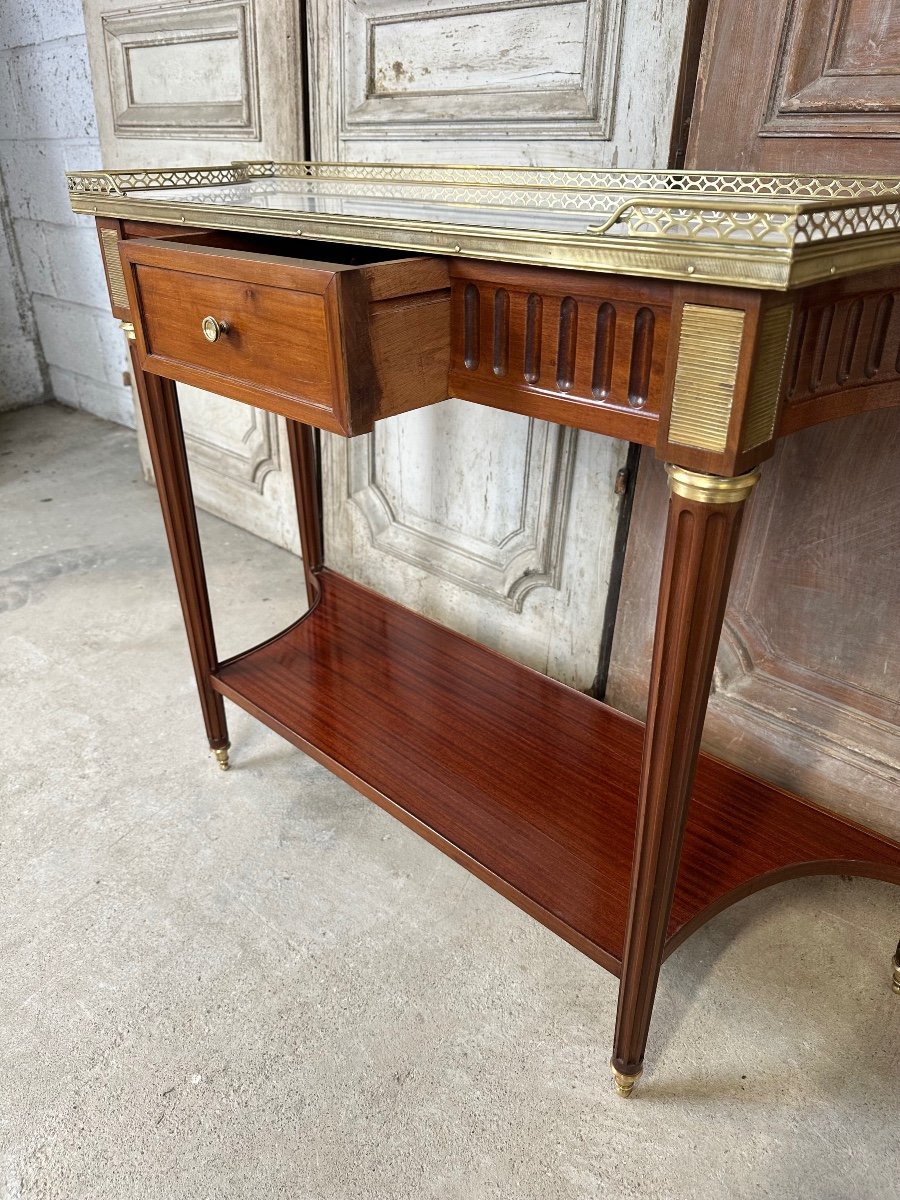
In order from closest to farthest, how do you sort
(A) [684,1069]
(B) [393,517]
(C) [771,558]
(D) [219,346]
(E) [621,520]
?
(D) [219,346]
(A) [684,1069]
(C) [771,558]
(E) [621,520]
(B) [393,517]

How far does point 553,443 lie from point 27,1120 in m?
1.14

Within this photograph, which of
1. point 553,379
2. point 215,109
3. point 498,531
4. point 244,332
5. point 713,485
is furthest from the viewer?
point 215,109

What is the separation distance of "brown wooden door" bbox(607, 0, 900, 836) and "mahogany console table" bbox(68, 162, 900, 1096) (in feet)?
0.43

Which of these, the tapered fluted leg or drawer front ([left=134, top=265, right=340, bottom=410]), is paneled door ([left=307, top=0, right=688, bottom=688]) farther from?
drawer front ([left=134, top=265, right=340, bottom=410])

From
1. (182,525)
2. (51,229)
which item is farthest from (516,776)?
(51,229)

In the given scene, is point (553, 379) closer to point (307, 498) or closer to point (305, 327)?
point (305, 327)

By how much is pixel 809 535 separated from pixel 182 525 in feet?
2.95

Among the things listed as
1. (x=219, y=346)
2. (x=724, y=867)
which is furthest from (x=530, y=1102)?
(x=219, y=346)

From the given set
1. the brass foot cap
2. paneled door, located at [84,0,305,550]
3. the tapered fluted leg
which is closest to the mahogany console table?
the brass foot cap

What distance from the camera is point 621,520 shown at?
133cm

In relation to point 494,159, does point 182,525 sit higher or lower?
lower

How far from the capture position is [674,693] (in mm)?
731

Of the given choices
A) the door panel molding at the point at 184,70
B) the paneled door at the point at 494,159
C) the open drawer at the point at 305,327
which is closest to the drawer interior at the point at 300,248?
the open drawer at the point at 305,327

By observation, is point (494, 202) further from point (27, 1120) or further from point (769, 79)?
point (27, 1120)
